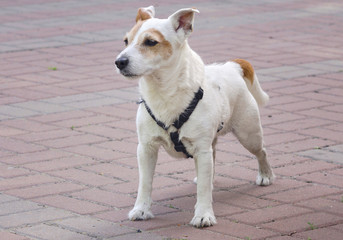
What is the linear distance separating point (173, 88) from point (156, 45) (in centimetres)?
31

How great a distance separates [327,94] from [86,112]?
7.94 ft

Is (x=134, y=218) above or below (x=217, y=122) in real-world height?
below

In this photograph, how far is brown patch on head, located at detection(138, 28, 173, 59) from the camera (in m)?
4.01

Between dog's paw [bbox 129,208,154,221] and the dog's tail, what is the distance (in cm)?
124

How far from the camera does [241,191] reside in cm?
486

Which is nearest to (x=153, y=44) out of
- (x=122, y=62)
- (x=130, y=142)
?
(x=122, y=62)

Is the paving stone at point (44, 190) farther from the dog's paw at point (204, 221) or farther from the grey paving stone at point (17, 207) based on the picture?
the dog's paw at point (204, 221)

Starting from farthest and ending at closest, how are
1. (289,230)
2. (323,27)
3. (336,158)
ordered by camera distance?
1. (323,27)
2. (336,158)
3. (289,230)

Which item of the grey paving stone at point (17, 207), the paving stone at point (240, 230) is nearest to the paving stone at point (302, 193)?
the paving stone at point (240, 230)

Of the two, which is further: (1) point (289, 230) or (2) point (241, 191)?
(2) point (241, 191)

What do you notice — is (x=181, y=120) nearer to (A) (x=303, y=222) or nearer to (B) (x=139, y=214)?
(B) (x=139, y=214)

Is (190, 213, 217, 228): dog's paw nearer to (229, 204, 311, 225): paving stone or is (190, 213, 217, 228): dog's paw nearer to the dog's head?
(229, 204, 311, 225): paving stone

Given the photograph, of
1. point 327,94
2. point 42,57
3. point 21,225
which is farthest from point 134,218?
point 42,57

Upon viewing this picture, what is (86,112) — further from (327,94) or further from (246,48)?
(246,48)
